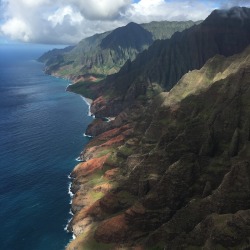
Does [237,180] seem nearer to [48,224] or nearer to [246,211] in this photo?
[246,211]

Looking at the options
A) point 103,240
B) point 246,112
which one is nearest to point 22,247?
point 103,240

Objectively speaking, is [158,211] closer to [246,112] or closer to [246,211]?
[246,211]

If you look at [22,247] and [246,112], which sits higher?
[246,112]

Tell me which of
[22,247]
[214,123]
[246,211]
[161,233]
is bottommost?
[22,247]

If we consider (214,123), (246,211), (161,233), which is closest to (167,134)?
(214,123)

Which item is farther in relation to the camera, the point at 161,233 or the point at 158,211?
the point at 158,211

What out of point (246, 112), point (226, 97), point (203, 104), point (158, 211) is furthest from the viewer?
point (203, 104)

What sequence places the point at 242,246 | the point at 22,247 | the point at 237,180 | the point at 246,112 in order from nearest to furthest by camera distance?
1. the point at 242,246
2. the point at 237,180
3. the point at 22,247
4. the point at 246,112
